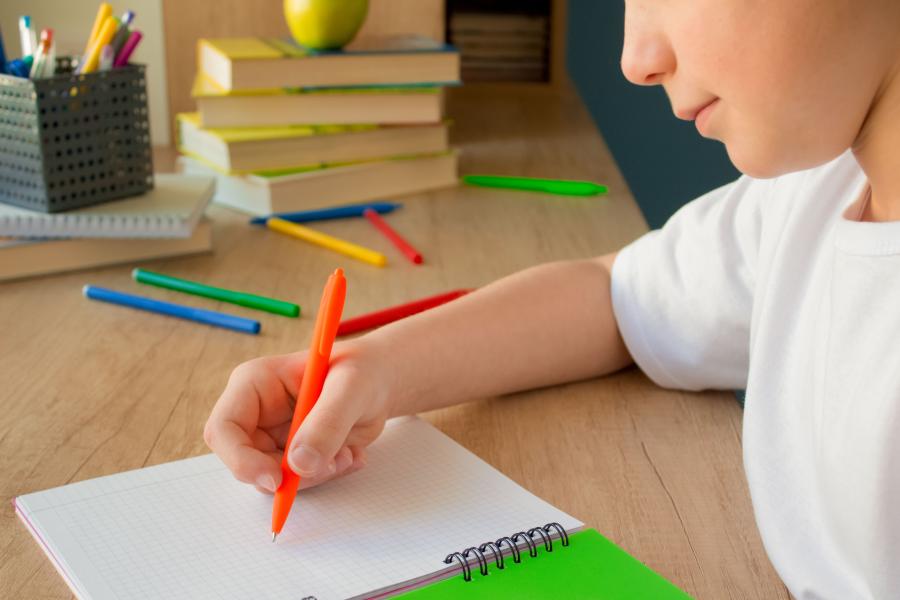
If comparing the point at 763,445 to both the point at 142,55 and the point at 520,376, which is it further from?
the point at 142,55

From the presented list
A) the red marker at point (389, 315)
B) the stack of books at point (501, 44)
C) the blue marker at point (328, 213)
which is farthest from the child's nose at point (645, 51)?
the stack of books at point (501, 44)

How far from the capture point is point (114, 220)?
1047mm

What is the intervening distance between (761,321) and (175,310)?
489mm

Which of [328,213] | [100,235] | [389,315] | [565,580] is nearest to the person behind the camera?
[565,580]

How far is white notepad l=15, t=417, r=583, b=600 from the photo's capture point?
536 mm

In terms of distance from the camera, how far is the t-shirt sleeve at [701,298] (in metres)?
0.79

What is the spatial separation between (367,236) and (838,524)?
26.8 inches

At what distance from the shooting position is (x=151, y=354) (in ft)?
2.75

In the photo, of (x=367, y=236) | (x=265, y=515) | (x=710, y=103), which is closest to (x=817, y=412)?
(x=710, y=103)

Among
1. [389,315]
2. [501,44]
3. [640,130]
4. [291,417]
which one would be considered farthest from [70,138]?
[501,44]

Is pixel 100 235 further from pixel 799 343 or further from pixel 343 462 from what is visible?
pixel 799 343

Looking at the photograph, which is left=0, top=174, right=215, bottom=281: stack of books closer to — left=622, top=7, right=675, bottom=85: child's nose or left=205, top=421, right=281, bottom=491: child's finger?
left=205, top=421, right=281, bottom=491: child's finger

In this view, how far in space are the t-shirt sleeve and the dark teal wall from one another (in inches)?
18.6

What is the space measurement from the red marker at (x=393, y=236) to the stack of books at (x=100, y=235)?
0.18 metres
